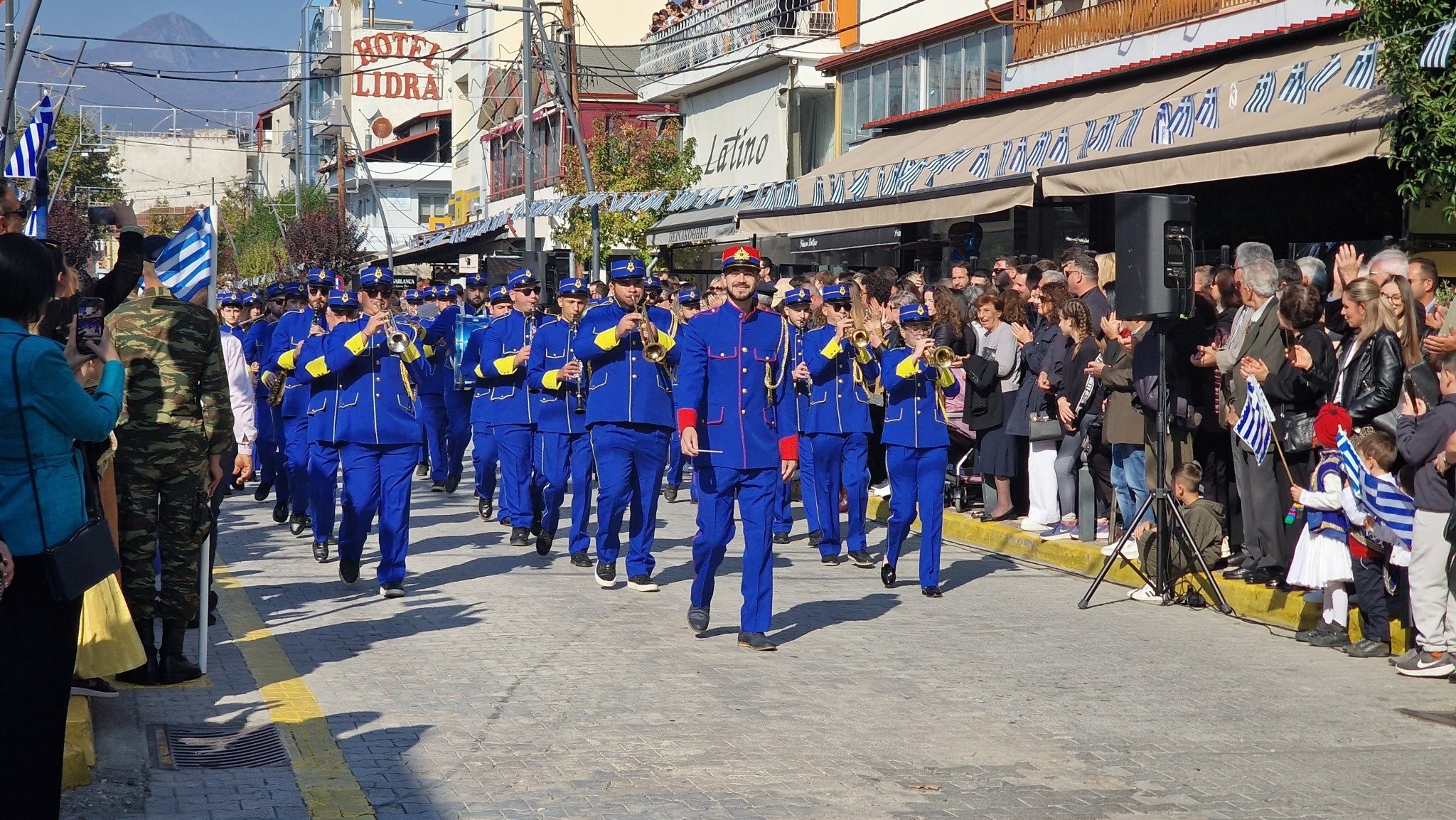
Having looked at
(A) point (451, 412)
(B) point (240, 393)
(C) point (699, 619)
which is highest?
(B) point (240, 393)

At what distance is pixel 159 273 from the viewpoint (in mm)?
8086

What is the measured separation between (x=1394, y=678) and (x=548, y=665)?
4.43 m

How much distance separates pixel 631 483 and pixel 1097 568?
3.53 m

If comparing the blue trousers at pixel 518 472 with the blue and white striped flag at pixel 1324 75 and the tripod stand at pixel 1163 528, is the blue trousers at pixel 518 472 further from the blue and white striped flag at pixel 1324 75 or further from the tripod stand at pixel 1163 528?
Result: the blue and white striped flag at pixel 1324 75

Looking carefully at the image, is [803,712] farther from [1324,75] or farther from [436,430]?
[436,430]

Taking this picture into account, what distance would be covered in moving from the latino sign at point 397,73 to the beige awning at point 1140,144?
245 feet

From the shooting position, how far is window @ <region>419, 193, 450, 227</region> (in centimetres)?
8338

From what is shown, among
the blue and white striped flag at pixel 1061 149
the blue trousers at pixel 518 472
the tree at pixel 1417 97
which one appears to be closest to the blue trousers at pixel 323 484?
the blue trousers at pixel 518 472

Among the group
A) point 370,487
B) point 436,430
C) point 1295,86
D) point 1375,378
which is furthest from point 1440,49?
point 436,430

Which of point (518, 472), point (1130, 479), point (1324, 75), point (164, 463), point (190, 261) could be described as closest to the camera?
point (164, 463)

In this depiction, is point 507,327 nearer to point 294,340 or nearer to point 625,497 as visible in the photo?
point 294,340

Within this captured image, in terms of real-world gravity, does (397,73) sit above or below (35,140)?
above

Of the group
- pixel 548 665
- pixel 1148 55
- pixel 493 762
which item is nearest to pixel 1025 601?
pixel 548 665

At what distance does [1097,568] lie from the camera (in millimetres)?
11898
